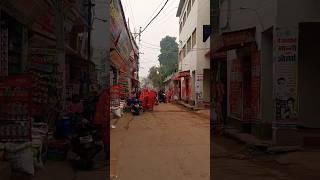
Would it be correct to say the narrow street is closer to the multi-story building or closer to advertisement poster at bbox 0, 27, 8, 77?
the multi-story building

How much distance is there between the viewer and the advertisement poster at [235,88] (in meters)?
20.0

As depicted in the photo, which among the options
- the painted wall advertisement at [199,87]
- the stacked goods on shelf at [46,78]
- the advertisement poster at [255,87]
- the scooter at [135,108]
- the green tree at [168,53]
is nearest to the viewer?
the stacked goods on shelf at [46,78]

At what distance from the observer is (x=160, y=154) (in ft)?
42.2

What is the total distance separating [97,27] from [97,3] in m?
1.18

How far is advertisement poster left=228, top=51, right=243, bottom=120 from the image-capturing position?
65.6 ft

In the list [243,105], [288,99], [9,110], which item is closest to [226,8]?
[243,105]

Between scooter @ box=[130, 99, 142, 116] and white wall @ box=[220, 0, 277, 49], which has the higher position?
white wall @ box=[220, 0, 277, 49]

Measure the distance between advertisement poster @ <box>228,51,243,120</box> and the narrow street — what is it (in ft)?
5.15

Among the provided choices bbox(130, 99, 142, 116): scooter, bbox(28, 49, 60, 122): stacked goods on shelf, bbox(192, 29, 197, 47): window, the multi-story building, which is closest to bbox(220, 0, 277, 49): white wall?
the multi-story building

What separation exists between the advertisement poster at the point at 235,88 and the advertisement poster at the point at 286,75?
5.23 metres

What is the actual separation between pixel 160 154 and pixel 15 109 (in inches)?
189

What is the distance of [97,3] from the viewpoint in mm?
26125

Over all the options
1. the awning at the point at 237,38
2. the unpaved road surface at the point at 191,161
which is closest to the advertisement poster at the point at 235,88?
the awning at the point at 237,38

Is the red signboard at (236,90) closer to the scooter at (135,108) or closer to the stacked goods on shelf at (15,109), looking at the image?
the scooter at (135,108)
